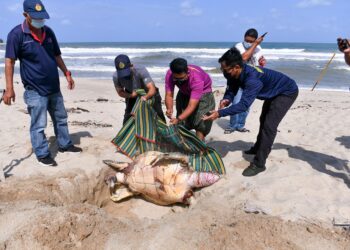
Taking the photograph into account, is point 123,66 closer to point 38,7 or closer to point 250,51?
point 38,7

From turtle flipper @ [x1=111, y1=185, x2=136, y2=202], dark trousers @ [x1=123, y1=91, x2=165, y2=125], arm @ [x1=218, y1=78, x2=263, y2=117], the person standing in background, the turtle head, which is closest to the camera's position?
the person standing in background

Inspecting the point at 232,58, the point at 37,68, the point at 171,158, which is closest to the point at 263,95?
the point at 232,58

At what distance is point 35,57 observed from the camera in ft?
12.8

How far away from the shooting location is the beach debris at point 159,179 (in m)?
3.73

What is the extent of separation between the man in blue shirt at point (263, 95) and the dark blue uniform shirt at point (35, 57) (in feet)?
6.51

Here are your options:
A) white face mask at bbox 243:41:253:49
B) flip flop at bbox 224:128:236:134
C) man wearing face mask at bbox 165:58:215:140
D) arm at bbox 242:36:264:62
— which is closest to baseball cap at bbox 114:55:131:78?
man wearing face mask at bbox 165:58:215:140

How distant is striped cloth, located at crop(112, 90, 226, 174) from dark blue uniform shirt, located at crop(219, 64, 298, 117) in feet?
2.00

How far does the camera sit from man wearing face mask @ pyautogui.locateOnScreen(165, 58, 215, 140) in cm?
386

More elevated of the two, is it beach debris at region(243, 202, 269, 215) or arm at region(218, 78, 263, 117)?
arm at region(218, 78, 263, 117)

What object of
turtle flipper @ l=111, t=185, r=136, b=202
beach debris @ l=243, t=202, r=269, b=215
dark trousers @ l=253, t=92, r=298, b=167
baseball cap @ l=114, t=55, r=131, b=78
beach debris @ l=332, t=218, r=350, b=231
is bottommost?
turtle flipper @ l=111, t=185, r=136, b=202

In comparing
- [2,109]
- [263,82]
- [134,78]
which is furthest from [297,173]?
[2,109]

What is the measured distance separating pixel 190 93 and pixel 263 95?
893 mm

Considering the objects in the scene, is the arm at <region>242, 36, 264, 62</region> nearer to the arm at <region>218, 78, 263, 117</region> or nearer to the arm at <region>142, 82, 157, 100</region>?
the arm at <region>218, 78, 263, 117</region>

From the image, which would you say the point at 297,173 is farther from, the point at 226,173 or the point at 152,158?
the point at 152,158
